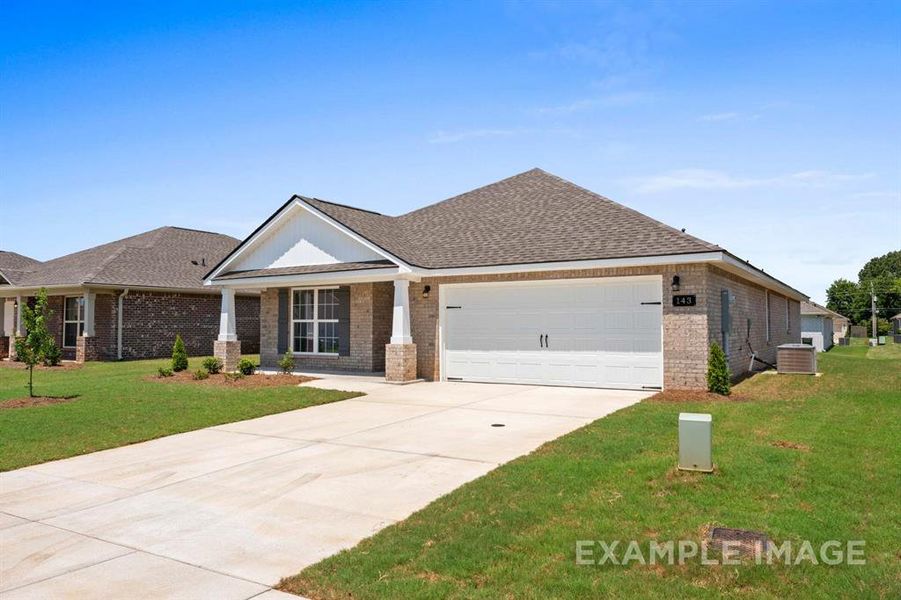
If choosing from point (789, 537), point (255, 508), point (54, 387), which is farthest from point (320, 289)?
point (789, 537)

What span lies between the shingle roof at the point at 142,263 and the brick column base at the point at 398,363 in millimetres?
10139

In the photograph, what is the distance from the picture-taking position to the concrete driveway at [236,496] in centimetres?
456

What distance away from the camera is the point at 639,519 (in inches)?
209

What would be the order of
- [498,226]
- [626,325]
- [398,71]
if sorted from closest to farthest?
[398,71] < [626,325] < [498,226]

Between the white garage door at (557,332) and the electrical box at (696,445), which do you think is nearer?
the electrical box at (696,445)

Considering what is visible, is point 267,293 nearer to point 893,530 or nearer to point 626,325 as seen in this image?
point 626,325

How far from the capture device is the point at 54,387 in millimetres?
15820

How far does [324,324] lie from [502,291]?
22.2 ft

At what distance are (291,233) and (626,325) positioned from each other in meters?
11.0

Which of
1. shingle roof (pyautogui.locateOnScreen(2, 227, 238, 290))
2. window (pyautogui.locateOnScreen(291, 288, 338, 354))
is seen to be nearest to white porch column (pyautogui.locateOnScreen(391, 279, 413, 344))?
window (pyautogui.locateOnScreen(291, 288, 338, 354))

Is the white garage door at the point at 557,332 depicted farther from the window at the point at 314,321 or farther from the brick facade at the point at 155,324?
the brick facade at the point at 155,324

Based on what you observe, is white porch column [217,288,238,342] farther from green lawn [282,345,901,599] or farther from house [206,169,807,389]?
green lawn [282,345,901,599]

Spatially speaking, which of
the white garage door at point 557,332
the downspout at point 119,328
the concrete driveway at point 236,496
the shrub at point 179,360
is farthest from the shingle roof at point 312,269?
the downspout at point 119,328

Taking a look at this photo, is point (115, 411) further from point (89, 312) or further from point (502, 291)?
point (89, 312)
